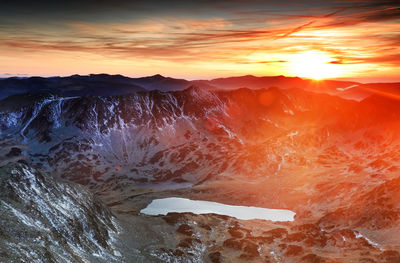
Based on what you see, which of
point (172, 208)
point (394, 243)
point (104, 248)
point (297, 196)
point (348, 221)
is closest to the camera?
point (104, 248)

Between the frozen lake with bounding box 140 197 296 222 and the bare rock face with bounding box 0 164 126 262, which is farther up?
the bare rock face with bounding box 0 164 126 262

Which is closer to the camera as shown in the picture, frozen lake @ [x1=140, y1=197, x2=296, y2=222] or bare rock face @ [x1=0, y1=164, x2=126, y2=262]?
bare rock face @ [x1=0, y1=164, x2=126, y2=262]

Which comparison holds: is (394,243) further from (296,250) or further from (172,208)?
(172,208)

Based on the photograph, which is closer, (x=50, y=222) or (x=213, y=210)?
(x=50, y=222)

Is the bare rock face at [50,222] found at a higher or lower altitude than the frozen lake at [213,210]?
higher

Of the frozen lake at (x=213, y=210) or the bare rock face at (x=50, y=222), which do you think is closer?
the bare rock face at (x=50, y=222)

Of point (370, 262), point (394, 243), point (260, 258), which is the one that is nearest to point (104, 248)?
point (260, 258)

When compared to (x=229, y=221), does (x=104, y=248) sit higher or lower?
higher

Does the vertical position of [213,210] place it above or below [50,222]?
below
